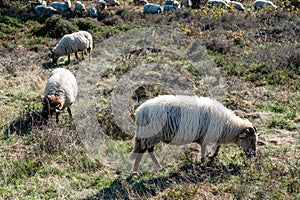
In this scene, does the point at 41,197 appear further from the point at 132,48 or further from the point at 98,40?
the point at 98,40

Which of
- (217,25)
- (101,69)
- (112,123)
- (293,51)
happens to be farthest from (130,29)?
(112,123)

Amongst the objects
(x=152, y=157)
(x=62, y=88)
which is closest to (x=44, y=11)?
(x=62, y=88)

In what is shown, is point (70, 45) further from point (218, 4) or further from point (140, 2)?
point (140, 2)

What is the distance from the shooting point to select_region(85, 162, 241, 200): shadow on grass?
230 inches

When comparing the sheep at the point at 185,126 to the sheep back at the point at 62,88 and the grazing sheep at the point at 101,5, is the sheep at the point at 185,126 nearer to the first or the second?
the sheep back at the point at 62,88

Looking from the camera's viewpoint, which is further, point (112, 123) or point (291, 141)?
point (112, 123)

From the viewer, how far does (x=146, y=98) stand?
32.6ft

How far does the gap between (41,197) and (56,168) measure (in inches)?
31.1

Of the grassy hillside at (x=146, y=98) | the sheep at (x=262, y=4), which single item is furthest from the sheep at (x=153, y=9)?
the sheep at (x=262, y=4)

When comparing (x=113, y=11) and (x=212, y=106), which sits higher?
(x=212, y=106)

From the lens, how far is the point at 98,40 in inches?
701

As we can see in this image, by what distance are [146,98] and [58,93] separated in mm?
2472

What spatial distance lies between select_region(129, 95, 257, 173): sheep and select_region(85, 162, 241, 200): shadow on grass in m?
0.32

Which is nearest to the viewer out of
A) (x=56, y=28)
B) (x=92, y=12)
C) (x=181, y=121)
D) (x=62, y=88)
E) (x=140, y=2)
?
(x=181, y=121)
